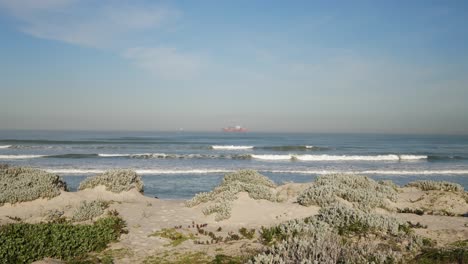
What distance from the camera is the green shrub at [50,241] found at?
7.50m

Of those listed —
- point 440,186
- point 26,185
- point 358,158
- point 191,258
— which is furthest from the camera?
point 358,158

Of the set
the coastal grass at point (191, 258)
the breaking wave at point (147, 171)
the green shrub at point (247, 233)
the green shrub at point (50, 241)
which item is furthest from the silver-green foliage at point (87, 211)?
the breaking wave at point (147, 171)

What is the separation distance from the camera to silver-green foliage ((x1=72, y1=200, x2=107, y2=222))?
12033mm

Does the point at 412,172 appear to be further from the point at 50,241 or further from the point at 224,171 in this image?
the point at 50,241

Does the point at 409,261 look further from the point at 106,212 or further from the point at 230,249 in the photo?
the point at 106,212

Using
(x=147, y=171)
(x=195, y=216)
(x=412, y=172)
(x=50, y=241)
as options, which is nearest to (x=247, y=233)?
(x=195, y=216)

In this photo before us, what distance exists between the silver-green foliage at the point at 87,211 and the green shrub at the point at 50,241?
264 cm

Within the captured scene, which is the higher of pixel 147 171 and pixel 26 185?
pixel 26 185

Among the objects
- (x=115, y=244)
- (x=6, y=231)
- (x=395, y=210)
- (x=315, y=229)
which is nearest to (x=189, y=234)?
(x=115, y=244)

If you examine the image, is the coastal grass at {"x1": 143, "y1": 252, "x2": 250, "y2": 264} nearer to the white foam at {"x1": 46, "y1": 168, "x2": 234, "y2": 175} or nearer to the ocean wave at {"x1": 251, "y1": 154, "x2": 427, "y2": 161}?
the white foam at {"x1": 46, "y1": 168, "x2": 234, "y2": 175}

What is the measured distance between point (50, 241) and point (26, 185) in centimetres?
822

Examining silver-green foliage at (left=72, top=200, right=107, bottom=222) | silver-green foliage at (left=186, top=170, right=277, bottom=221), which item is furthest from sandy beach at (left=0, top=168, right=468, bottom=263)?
silver-green foliage at (left=72, top=200, right=107, bottom=222)

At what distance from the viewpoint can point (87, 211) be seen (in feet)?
40.9

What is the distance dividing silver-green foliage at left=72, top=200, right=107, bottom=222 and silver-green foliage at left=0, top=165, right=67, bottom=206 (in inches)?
105
